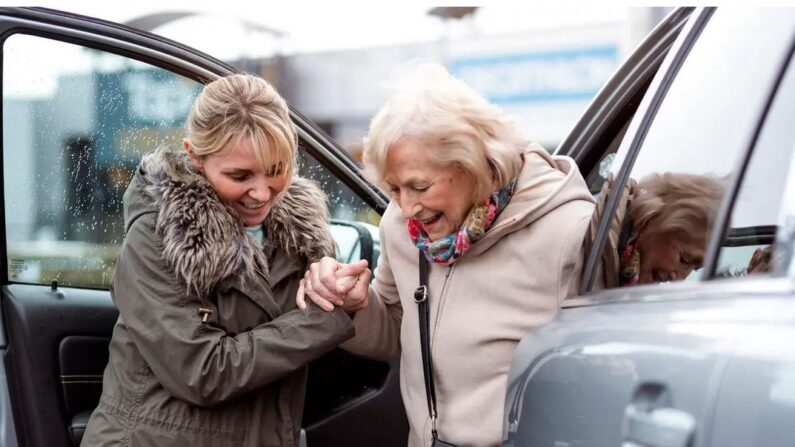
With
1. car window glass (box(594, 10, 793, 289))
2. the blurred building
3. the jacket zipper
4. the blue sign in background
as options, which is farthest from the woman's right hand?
the blue sign in background

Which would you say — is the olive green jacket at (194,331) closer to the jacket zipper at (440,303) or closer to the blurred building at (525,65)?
the jacket zipper at (440,303)

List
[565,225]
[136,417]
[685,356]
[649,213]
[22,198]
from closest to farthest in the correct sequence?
[685,356] < [649,213] < [565,225] < [136,417] < [22,198]

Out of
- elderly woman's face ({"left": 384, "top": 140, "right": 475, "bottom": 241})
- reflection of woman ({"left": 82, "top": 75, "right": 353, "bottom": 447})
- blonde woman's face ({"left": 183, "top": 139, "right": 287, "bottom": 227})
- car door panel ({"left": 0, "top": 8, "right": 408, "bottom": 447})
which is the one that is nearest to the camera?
elderly woman's face ({"left": 384, "top": 140, "right": 475, "bottom": 241})

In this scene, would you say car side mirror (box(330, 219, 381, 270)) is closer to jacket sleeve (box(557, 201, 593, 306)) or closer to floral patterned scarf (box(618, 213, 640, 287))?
jacket sleeve (box(557, 201, 593, 306))

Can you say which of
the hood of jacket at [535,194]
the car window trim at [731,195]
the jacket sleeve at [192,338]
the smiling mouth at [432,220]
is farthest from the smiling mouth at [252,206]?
the car window trim at [731,195]

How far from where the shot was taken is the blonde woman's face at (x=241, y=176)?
2.46 meters

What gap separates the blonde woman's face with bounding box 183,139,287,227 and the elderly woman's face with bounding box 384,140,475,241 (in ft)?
1.10

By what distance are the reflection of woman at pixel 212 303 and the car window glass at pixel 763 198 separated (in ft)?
3.70

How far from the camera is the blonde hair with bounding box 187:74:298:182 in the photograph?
245 cm

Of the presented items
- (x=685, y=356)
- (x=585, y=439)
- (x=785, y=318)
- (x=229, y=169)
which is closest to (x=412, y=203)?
(x=229, y=169)

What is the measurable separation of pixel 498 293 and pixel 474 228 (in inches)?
5.8

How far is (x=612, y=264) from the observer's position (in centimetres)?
193

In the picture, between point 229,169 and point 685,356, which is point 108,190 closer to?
point 229,169

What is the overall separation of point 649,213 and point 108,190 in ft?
5.53
